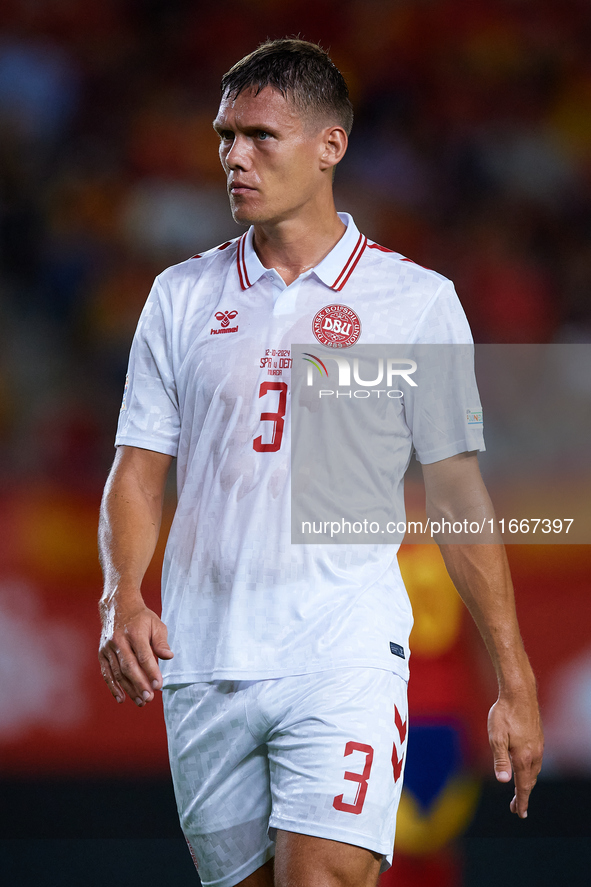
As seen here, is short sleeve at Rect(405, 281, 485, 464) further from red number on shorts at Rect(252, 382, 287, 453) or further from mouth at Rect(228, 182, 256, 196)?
mouth at Rect(228, 182, 256, 196)

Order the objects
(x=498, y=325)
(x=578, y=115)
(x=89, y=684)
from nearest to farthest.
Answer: (x=89, y=684) → (x=498, y=325) → (x=578, y=115)

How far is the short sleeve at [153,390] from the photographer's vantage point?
1.72 metres

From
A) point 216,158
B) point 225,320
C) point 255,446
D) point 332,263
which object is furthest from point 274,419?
point 216,158

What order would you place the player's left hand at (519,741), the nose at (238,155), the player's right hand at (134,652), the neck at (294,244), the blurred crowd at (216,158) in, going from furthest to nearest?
1. the blurred crowd at (216,158)
2. the neck at (294,244)
3. the nose at (238,155)
4. the player's left hand at (519,741)
5. the player's right hand at (134,652)

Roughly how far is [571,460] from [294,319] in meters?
1.75

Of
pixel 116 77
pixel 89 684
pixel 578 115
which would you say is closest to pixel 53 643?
pixel 89 684

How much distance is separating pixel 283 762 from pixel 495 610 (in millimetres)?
425

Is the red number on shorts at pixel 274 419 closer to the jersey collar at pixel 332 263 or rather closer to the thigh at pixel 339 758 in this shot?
the jersey collar at pixel 332 263

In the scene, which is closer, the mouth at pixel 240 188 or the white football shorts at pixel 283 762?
the white football shorts at pixel 283 762

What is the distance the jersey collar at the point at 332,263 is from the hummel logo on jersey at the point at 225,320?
61mm

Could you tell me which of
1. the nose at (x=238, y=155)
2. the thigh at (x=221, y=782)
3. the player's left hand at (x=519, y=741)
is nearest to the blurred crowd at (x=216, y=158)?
the nose at (x=238, y=155)

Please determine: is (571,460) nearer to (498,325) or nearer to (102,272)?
(498,325)

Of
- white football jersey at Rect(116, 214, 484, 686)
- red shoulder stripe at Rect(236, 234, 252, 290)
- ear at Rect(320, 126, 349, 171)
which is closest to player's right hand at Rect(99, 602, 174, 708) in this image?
white football jersey at Rect(116, 214, 484, 686)

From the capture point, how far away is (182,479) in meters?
1.70
